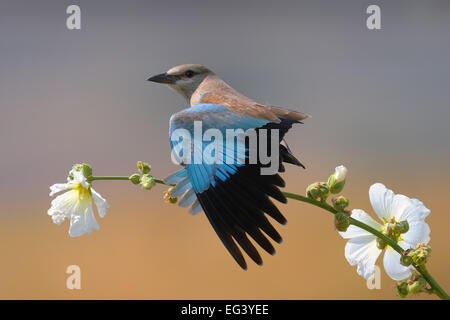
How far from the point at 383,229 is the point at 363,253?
7 cm

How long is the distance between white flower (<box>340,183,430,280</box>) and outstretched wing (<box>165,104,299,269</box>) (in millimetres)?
109

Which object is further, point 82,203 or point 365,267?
point 82,203

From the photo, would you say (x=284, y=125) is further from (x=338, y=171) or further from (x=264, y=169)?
(x=338, y=171)

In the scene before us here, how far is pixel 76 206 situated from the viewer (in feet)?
2.75

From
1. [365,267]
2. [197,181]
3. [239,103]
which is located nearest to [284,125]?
[239,103]

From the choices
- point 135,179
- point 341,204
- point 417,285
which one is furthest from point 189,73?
point 417,285

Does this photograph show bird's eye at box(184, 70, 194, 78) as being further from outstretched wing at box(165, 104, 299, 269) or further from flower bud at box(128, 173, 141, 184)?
flower bud at box(128, 173, 141, 184)

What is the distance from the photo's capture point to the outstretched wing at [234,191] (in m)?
0.81

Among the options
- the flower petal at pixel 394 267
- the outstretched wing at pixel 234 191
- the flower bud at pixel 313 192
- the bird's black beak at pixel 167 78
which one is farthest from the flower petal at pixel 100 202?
the bird's black beak at pixel 167 78

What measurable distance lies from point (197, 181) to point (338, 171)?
0.88ft

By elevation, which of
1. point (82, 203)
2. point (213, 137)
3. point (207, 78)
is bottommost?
point (82, 203)

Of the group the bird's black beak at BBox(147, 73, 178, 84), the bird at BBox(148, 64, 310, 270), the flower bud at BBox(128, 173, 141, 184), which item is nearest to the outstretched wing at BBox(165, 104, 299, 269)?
the bird at BBox(148, 64, 310, 270)

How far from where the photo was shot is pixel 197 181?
2.90ft

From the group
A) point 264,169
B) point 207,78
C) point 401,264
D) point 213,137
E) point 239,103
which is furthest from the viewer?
point 207,78
